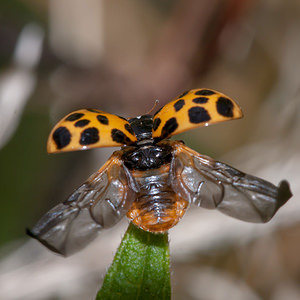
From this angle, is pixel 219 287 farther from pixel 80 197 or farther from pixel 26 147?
pixel 26 147

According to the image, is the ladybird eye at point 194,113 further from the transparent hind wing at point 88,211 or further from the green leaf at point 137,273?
the green leaf at point 137,273

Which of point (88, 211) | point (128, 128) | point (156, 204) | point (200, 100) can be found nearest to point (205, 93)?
point (200, 100)

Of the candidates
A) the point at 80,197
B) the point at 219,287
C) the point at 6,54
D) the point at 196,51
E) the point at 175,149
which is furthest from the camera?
the point at 196,51

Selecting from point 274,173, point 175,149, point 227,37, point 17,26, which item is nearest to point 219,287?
point 274,173

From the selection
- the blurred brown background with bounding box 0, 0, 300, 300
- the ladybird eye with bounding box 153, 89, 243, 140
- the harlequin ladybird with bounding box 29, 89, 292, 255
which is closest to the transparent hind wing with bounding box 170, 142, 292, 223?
the harlequin ladybird with bounding box 29, 89, 292, 255

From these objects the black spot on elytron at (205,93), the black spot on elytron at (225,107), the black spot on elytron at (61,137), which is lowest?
the black spot on elytron at (61,137)

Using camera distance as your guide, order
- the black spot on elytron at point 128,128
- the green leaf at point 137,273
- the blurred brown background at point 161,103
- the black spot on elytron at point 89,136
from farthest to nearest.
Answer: the blurred brown background at point 161,103
the black spot on elytron at point 128,128
the black spot on elytron at point 89,136
the green leaf at point 137,273

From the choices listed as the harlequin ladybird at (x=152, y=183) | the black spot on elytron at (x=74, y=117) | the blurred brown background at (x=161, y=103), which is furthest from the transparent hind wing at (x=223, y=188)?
the blurred brown background at (x=161, y=103)
